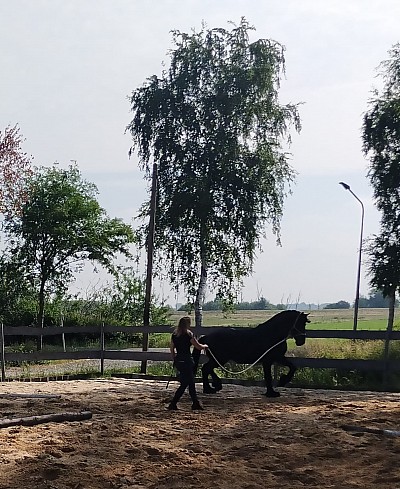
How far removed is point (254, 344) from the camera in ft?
45.3

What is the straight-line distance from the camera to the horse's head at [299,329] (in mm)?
14109

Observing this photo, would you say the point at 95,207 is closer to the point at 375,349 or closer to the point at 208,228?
the point at 208,228

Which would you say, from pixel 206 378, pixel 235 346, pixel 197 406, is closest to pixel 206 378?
pixel 206 378

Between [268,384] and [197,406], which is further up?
[268,384]

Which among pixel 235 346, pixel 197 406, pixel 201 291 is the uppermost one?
pixel 201 291

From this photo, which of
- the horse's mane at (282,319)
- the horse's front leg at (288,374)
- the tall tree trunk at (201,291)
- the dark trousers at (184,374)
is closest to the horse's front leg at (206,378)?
the horse's mane at (282,319)

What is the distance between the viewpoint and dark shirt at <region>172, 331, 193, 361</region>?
11688 mm

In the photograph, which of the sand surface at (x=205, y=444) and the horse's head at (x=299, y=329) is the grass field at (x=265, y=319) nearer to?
the horse's head at (x=299, y=329)

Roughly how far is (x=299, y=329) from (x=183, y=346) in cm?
325

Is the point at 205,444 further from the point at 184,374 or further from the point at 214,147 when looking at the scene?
the point at 214,147

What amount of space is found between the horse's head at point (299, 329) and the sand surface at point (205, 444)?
1.14 m

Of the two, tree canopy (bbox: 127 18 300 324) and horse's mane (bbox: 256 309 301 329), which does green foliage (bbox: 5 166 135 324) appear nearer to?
tree canopy (bbox: 127 18 300 324)

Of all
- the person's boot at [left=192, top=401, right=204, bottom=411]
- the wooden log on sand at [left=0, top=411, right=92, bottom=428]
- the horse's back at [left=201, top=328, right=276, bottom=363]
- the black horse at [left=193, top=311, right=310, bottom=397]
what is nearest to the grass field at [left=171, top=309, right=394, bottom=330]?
the black horse at [left=193, top=311, right=310, bottom=397]

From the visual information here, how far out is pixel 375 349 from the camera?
19109mm
